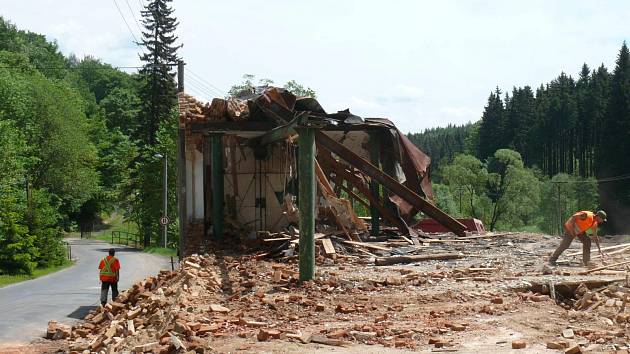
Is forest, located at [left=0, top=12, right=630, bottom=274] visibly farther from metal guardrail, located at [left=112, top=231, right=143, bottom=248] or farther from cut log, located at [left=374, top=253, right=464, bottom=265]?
cut log, located at [left=374, top=253, right=464, bottom=265]

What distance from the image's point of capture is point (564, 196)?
8581 centimetres

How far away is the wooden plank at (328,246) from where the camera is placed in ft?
53.1

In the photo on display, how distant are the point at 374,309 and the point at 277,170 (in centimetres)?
1059

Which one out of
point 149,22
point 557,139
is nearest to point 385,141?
point 149,22

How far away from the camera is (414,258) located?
15.7 meters

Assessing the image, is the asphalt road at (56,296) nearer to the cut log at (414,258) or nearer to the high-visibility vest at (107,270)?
the high-visibility vest at (107,270)

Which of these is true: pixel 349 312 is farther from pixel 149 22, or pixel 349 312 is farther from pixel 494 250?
pixel 149 22

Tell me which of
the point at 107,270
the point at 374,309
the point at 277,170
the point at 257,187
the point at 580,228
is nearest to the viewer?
the point at 374,309

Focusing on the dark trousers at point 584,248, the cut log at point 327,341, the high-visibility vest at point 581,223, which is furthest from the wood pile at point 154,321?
the high-visibility vest at point 581,223

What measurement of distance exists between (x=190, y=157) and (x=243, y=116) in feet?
8.91

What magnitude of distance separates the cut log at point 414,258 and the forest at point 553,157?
58.9m

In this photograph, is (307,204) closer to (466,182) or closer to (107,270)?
(107,270)

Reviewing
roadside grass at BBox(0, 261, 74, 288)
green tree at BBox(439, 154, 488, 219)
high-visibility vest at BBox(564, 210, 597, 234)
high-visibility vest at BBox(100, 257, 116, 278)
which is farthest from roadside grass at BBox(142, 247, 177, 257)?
green tree at BBox(439, 154, 488, 219)

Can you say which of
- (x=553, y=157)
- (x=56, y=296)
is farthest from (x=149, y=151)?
(x=553, y=157)
